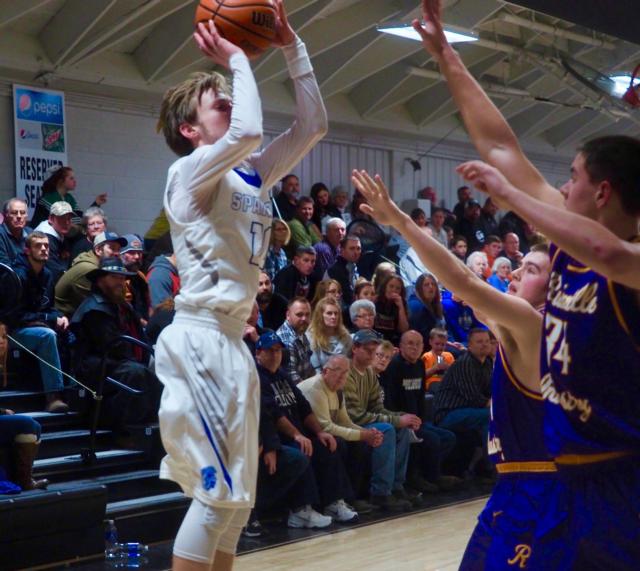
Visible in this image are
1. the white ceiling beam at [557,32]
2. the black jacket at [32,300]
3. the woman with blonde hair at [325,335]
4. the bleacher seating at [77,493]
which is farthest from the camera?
the white ceiling beam at [557,32]

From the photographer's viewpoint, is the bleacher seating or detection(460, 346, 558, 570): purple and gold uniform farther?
the bleacher seating

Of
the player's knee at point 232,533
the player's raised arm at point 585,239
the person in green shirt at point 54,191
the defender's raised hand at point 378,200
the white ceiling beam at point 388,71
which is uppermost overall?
the white ceiling beam at point 388,71

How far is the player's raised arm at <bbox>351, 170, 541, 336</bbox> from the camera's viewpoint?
9.80 ft

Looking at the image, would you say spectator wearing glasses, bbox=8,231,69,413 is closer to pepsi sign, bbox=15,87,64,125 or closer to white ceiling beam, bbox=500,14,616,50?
pepsi sign, bbox=15,87,64,125

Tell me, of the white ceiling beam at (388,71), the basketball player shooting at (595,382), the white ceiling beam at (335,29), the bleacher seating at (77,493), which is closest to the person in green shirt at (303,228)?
the white ceiling beam at (335,29)

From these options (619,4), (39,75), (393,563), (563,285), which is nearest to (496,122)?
(563,285)

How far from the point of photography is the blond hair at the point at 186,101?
3553 millimetres

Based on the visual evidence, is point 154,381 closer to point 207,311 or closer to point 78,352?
point 78,352

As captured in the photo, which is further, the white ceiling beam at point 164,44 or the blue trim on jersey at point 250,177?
the white ceiling beam at point 164,44

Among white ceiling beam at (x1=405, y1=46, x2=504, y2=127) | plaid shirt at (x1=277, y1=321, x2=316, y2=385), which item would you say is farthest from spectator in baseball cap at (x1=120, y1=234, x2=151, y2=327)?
white ceiling beam at (x1=405, y1=46, x2=504, y2=127)

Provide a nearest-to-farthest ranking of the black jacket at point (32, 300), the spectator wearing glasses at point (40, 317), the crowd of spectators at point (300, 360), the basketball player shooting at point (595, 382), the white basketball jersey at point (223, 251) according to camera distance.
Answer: the basketball player shooting at point (595, 382) → the white basketball jersey at point (223, 251) → the crowd of spectators at point (300, 360) → the spectator wearing glasses at point (40, 317) → the black jacket at point (32, 300)

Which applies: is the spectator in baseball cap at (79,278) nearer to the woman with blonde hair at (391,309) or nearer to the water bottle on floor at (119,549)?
the water bottle on floor at (119,549)

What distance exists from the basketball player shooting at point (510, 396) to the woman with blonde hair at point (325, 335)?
16.6 feet

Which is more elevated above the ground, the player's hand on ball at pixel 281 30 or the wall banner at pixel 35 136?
the wall banner at pixel 35 136
